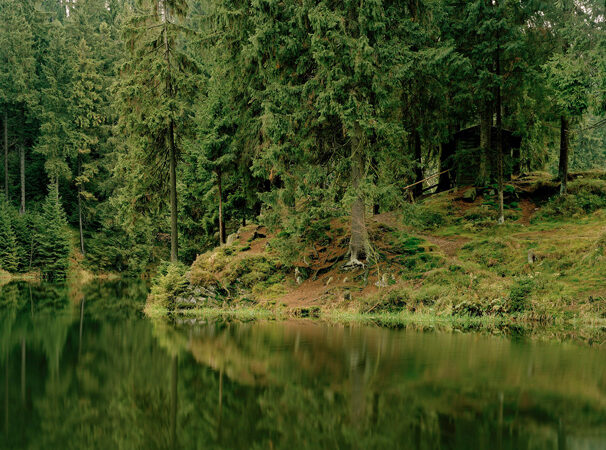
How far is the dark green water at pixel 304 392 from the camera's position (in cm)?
560

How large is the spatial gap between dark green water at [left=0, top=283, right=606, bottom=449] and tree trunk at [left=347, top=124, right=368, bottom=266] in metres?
5.44

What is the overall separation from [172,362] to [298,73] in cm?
1140

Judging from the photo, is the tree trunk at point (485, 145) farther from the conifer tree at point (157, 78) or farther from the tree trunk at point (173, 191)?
the tree trunk at point (173, 191)

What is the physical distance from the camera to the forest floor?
13.8 metres

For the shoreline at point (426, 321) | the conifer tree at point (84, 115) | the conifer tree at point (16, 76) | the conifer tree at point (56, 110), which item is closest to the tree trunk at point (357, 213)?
the shoreline at point (426, 321)

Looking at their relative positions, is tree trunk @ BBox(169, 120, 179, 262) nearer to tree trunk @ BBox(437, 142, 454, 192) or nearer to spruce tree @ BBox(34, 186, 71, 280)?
tree trunk @ BBox(437, 142, 454, 192)

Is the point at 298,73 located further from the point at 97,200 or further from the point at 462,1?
the point at 97,200

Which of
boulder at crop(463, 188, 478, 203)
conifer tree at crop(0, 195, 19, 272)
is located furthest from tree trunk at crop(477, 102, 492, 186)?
conifer tree at crop(0, 195, 19, 272)

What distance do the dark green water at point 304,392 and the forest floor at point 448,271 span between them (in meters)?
2.69

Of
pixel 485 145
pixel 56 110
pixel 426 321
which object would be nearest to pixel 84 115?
pixel 56 110

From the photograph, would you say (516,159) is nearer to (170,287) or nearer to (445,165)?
(445,165)

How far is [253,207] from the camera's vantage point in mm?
25984

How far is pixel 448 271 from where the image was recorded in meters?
15.7

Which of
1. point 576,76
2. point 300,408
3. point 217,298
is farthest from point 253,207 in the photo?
point 300,408
